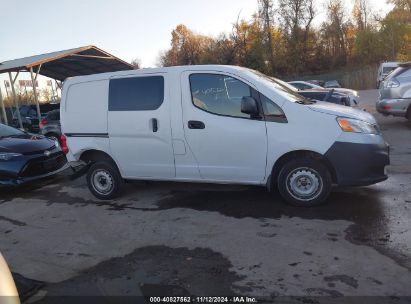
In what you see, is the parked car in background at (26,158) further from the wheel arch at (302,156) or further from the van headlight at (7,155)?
the wheel arch at (302,156)

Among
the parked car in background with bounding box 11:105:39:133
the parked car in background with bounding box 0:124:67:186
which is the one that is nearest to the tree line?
the parked car in background with bounding box 11:105:39:133

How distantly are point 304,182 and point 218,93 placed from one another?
165 centimetres

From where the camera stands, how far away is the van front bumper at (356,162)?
16.4 feet

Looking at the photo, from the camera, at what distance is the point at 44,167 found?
7832 mm

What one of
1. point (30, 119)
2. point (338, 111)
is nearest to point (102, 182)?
point (338, 111)

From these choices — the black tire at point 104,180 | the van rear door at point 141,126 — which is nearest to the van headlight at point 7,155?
the black tire at point 104,180

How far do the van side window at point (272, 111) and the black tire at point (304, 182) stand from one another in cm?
58

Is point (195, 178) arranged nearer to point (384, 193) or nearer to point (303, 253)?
point (303, 253)

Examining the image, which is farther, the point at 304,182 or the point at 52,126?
the point at 52,126

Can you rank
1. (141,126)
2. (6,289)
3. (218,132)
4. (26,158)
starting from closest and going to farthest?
1. (6,289)
2. (218,132)
3. (141,126)
4. (26,158)

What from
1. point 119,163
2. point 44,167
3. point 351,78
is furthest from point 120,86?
point 351,78

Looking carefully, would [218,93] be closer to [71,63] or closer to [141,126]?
[141,126]

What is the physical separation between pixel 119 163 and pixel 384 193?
3912 millimetres

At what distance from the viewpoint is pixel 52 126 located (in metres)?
14.3
